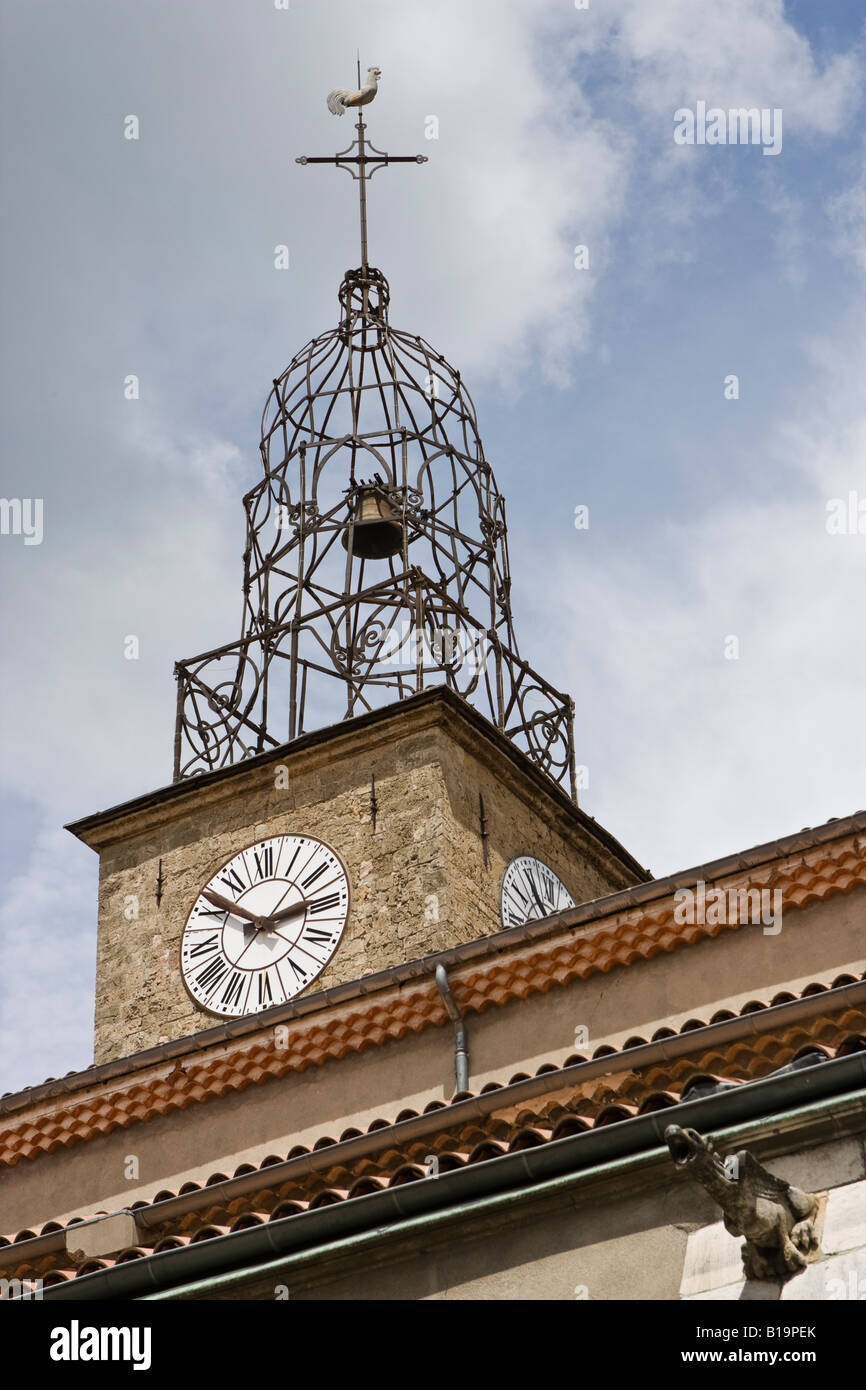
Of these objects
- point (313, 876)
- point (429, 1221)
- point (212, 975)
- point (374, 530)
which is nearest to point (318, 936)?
point (313, 876)

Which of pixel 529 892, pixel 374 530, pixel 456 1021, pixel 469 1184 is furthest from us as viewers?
pixel 374 530

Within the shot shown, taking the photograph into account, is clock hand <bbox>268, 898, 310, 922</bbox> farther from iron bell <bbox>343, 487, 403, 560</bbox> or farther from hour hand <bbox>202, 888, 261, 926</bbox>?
iron bell <bbox>343, 487, 403, 560</bbox>

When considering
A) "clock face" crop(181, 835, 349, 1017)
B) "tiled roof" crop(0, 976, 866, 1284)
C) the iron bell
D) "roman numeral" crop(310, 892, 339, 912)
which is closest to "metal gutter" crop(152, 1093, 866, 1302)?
"tiled roof" crop(0, 976, 866, 1284)

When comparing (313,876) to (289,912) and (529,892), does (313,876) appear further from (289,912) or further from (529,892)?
(529,892)

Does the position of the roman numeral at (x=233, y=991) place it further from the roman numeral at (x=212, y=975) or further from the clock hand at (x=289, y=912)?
the clock hand at (x=289, y=912)

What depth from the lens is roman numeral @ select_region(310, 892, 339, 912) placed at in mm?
18891

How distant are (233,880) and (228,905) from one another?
289 mm

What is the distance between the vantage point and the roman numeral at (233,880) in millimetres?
19516

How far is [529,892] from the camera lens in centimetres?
1983

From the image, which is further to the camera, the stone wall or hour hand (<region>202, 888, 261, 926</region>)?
hour hand (<region>202, 888, 261, 926</region>)

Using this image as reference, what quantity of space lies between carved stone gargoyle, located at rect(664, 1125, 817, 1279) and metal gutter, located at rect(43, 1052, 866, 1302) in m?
0.34

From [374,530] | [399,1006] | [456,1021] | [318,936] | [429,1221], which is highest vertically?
[374,530]
